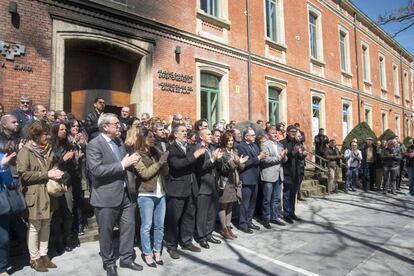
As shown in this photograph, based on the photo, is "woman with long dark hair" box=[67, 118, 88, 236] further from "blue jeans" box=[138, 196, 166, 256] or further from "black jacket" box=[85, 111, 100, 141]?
"blue jeans" box=[138, 196, 166, 256]

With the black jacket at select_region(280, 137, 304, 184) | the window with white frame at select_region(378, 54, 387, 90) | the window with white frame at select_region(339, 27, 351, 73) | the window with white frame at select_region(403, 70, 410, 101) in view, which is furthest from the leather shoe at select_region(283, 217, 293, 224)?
the window with white frame at select_region(403, 70, 410, 101)

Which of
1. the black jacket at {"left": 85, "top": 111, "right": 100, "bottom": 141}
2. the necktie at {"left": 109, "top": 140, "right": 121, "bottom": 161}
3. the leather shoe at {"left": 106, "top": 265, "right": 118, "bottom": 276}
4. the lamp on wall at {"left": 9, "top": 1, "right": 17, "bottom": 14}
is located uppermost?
the lamp on wall at {"left": 9, "top": 1, "right": 17, "bottom": 14}

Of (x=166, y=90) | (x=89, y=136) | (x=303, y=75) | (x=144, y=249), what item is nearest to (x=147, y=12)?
(x=166, y=90)

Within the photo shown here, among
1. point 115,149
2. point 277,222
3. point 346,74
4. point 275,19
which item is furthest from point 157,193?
point 346,74

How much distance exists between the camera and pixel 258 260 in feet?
16.3

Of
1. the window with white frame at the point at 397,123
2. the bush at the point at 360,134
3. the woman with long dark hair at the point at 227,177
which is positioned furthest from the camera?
the window with white frame at the point at 397,123

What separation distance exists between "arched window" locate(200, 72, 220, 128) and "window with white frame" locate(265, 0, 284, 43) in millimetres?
4607

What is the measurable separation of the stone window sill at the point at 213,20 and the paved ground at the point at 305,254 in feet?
23.6

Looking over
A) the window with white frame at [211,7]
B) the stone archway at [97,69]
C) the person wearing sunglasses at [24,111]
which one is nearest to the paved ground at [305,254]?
the person wearing sunglasses at [24,111]

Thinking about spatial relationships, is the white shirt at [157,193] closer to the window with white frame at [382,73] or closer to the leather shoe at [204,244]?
the leather shoe at [204,244]

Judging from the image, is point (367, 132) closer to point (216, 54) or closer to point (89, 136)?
point (216, 54)

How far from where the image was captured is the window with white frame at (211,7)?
1184 centimetres

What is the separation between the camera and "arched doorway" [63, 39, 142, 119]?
8.41 m

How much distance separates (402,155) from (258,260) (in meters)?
10.2
